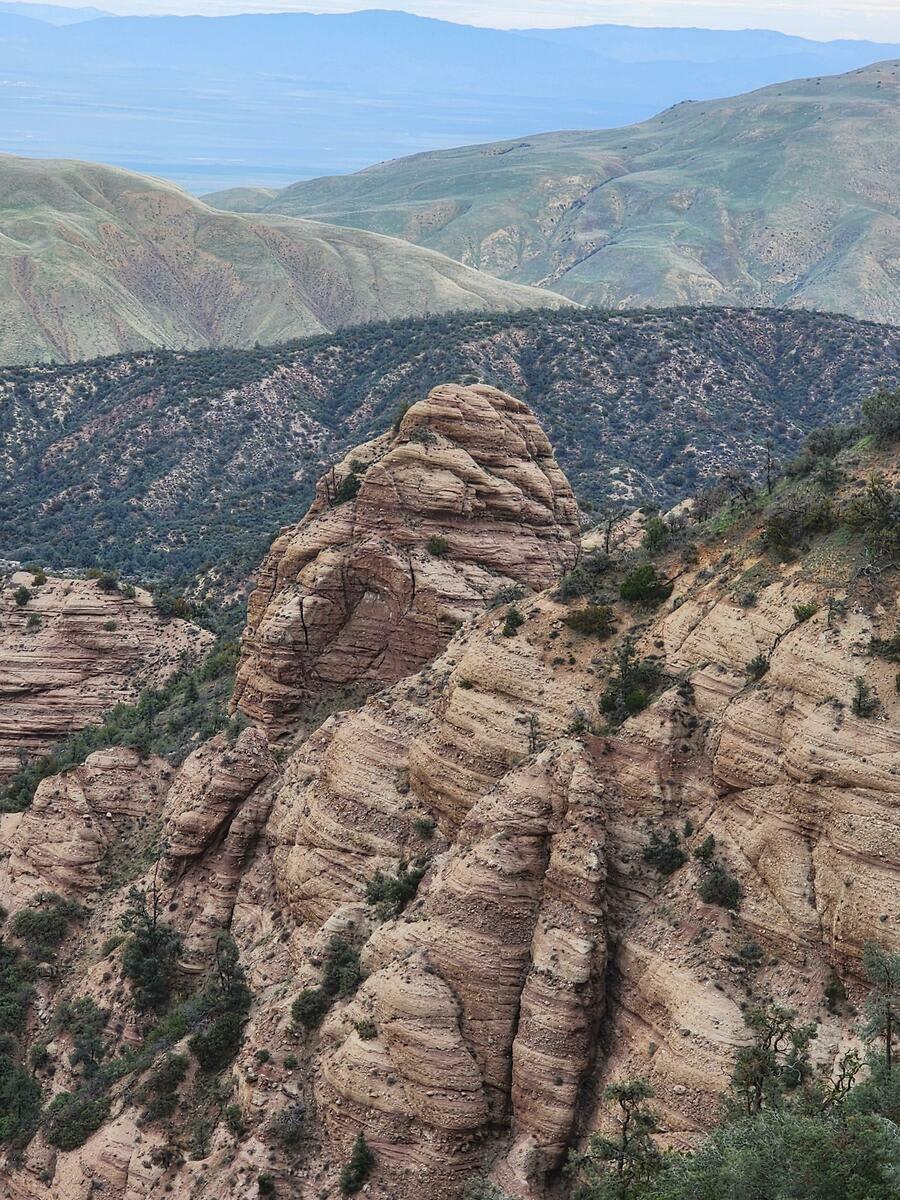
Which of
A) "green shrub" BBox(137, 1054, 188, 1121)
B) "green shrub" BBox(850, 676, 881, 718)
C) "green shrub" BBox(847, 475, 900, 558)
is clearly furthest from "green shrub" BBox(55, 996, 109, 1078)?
"green shrub" BBox(847, 475, 900, 558)

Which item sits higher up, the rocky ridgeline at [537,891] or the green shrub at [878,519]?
the green shrub at [878,519]

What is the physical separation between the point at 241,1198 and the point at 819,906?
16039mm

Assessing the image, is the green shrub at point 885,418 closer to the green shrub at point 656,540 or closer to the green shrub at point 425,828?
the green shrub at point 656,540

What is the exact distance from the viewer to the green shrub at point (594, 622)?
38812 mm

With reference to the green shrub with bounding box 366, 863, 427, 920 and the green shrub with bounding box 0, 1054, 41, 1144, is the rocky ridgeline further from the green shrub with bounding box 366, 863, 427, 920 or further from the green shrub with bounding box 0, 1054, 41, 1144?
the green shrub with bounding box 0, 1054, 41, 1144

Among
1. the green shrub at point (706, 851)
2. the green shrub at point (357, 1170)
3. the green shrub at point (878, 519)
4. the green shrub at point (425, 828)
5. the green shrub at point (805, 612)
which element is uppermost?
the green shrub at point (878, 519)

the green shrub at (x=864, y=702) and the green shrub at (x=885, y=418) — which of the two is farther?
the green shrub at (x=885, y=418)

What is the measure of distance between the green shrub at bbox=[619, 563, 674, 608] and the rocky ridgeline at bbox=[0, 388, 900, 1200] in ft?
1.55

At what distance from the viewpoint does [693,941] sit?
30.2 meters

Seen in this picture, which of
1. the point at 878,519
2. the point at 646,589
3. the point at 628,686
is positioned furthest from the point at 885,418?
the point at 628,686

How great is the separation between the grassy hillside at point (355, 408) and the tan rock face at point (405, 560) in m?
69.0

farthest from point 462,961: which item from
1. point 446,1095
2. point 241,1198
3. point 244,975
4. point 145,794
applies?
point 145,794

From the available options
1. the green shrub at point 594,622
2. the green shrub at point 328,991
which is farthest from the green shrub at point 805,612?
the green shrub at point 328,991

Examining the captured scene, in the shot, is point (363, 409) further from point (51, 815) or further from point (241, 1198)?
point (241, 1198)
